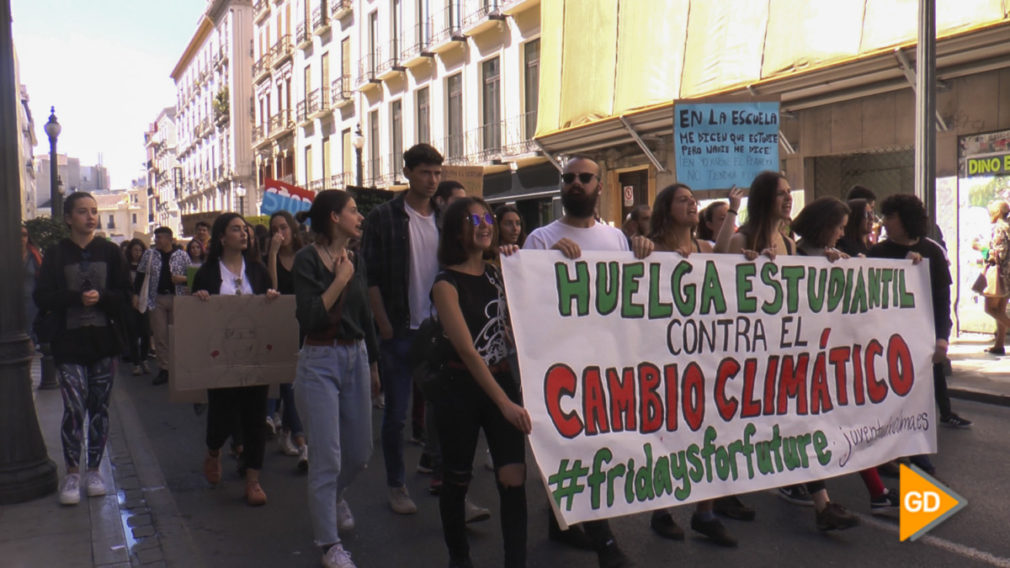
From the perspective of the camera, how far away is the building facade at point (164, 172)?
8175cm

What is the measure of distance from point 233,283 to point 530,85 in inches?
709

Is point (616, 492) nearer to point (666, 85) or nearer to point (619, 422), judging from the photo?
point (619, 422)

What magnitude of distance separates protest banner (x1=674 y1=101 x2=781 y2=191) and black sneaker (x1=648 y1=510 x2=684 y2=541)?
3.75 m

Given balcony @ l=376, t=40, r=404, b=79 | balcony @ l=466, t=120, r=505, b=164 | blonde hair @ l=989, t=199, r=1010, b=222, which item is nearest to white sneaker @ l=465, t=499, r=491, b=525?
blonde hair @ l=989, t=199, r=1010, b=222

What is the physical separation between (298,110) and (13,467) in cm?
3748

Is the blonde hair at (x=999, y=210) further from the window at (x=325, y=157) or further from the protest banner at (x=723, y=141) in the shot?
the window at (x=325, y=157)

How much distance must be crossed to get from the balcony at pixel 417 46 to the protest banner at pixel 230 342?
22802 millimetres

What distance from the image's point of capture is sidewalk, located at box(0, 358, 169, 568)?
461 cm

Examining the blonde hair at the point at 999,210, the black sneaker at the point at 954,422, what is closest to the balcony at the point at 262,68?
the blonde hair at the point at 999,210

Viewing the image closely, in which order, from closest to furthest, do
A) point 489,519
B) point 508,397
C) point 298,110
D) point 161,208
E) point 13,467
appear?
point 508,397 → point 489,519 → point 13,467 → point 298,110 → point 161,208

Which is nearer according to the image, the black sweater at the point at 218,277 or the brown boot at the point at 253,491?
the brown boot at the point at 253,491

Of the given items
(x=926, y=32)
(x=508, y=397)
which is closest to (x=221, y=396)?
(x=508, y=397)

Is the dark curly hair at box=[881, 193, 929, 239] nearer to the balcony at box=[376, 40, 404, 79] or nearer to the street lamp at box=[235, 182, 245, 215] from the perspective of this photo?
the balcony at box=[376, 40, 404, 79]

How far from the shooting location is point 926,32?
10.0m
